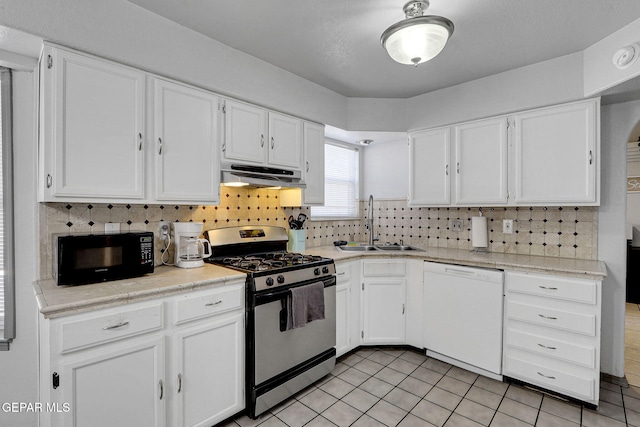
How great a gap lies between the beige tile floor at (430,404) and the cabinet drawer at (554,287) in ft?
2.44

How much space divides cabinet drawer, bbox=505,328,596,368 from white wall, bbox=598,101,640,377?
2.04 feet

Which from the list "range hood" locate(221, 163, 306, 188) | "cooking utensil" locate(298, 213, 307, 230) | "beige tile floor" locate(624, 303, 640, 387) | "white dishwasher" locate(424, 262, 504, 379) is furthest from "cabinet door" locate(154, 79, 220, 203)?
"beige tile floor" locate(624, 303, 640, 387)

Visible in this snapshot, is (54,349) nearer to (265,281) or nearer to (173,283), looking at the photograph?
(173,283)

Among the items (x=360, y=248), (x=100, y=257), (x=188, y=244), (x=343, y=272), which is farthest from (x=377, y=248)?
(x=100, y=257)

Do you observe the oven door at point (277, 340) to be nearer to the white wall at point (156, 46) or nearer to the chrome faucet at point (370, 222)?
the chrome faucet at point (370, 222)

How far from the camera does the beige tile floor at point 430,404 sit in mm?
1996

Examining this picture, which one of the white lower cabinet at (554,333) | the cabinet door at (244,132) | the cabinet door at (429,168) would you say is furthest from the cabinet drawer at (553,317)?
the cabinet door at (244,132)

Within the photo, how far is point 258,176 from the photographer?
2.48 m

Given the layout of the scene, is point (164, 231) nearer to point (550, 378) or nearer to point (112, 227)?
point (112, 227)

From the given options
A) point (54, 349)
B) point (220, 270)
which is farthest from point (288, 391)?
point (54, 349)

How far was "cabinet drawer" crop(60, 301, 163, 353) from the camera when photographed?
1.39 metres

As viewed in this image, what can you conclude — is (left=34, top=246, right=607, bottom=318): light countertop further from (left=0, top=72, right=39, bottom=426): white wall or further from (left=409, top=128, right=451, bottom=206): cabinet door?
(left=409, top=128, right=451, bottom=206): cabinet door

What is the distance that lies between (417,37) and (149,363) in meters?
2.24

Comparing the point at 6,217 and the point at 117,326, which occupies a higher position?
the point at 6,217
